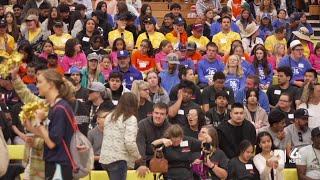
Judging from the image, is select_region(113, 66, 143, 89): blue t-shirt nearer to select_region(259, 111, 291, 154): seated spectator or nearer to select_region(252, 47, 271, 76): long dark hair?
select_region(252, 47, 271, 76): long dark hair

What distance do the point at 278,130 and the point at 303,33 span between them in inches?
193

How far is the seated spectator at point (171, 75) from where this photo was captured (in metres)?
14.3

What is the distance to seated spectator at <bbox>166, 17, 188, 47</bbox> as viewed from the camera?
16763mm

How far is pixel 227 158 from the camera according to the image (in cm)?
1143

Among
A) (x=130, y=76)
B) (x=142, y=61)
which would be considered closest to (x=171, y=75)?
(x=130, y=76)

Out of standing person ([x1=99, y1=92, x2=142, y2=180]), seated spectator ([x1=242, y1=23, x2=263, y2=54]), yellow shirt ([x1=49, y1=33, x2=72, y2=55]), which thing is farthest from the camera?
Result: seated spectator ([x1=242, y1=23, x2=263, y2=54])

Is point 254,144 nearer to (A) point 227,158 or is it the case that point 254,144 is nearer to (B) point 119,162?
(A) point 227,158

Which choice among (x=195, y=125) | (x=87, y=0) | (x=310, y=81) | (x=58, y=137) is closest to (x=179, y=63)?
(x=310, y=81)

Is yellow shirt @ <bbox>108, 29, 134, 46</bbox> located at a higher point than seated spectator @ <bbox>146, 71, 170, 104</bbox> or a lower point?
higher

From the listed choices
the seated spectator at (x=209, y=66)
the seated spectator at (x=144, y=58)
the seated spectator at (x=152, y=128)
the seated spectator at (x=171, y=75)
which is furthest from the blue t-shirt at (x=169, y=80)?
the seated spectator at (x=152, y=128)

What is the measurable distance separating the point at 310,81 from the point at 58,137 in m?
6.60

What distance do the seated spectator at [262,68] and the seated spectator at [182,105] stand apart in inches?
99.7

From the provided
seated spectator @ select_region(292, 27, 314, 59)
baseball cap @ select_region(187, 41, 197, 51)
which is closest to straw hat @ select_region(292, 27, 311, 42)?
seated spectator @ select_region(292, 27, 314, 59)

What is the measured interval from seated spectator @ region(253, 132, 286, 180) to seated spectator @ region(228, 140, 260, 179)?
0.23ft
